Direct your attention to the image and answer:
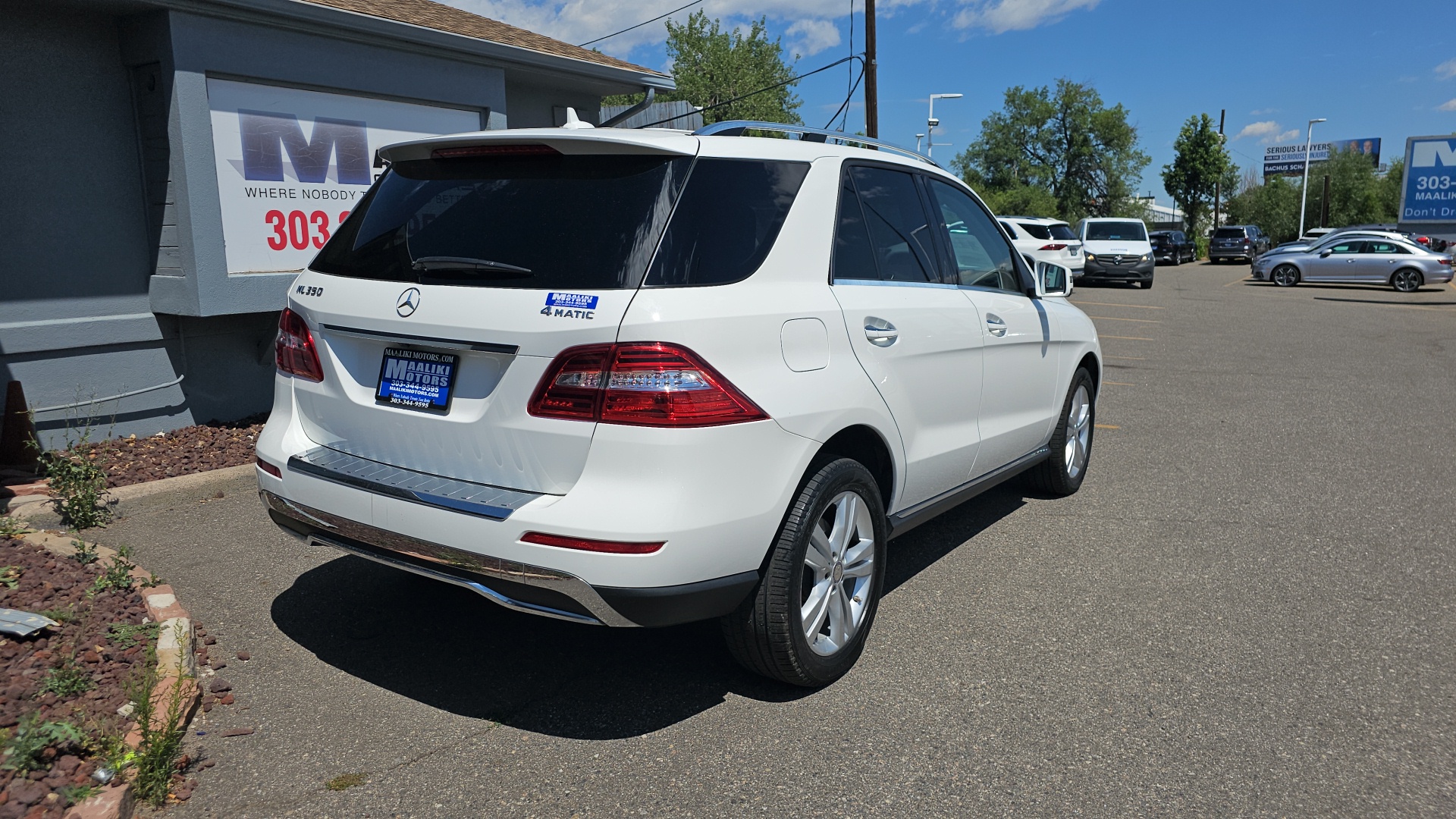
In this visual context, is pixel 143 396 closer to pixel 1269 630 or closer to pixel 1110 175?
pixel 1269 630

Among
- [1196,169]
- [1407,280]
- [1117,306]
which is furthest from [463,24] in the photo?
[1196,169]

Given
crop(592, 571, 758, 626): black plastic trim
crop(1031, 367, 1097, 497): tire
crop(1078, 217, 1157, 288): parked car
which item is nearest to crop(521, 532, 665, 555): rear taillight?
crop(592, 571, 758, 626): black plastic trim

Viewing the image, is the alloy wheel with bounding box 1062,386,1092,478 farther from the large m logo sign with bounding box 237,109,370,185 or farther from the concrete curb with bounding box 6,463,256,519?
the large m logo sign with bounding box 237,109,370,185

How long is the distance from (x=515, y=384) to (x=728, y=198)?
942 millimetres

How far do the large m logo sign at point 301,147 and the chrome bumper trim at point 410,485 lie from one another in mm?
5005

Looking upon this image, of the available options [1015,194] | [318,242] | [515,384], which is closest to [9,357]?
[318,242]

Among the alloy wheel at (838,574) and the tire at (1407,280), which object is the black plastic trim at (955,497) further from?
the tire at (1407,280)

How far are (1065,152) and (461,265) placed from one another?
87.9m

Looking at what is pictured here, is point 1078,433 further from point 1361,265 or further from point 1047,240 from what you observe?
point 1361,265

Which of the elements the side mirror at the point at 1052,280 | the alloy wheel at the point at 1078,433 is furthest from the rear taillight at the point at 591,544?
the alloy wheel at the point at 1078,433

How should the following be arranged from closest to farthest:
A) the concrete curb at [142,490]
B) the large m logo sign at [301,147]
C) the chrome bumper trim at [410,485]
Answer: the chrome bumper trim at [410,485] → the concrete curb at [142,490] → the large m logo sign at [301,147]

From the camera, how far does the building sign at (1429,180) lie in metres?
33.5

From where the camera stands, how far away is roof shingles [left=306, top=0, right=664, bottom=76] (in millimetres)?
8547

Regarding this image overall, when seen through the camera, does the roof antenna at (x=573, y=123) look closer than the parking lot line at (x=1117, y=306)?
Yes
